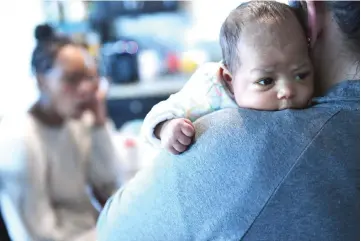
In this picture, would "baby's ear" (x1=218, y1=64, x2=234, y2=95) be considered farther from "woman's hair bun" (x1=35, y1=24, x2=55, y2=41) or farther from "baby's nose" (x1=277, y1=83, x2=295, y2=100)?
"woman's hair bun" (x1=35, y1=24, x2=55, y2=41)

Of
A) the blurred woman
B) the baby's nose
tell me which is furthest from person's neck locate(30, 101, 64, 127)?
the baby's nose

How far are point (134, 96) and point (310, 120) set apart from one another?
2.44 meters

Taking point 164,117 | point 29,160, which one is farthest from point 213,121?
point 29,160

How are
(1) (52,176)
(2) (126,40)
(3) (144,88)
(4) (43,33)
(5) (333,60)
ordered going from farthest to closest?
(2) (126,40)
(3) (144,88)
(4) (43,33)
(1) (52,176)
(5) (333,60)

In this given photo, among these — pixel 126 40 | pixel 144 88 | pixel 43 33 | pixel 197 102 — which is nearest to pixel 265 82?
pixel 197 102

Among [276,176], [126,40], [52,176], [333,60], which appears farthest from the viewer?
[126,40]

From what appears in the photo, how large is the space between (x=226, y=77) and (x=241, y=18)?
4.6 inches

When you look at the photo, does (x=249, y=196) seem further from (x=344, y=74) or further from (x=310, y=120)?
(x=344, y=74)

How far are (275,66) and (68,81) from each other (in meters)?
1.15

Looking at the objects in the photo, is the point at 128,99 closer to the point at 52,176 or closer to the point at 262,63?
the point at 52,176

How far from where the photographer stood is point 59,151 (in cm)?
169

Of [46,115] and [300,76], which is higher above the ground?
[300,76]

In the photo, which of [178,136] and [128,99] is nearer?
[178,136]

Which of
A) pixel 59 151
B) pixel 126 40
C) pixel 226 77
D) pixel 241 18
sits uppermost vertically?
pixel 241 18
